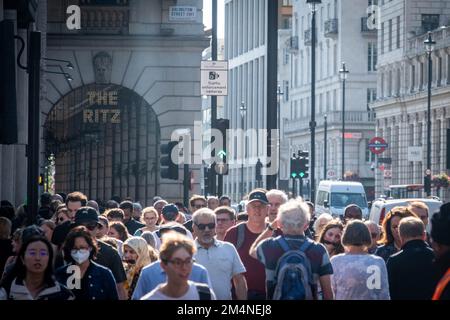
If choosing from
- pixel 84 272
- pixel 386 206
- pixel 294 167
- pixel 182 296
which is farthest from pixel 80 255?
pixel 294 167

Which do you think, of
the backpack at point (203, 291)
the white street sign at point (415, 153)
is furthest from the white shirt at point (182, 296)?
the white street sign at point (415, 153)

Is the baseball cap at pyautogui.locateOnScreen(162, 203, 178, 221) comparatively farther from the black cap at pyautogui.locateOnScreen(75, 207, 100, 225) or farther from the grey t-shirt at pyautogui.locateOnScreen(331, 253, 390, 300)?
the grey t-shirt at pyautogui.locateOnScreen(331, 253, 390, 300)

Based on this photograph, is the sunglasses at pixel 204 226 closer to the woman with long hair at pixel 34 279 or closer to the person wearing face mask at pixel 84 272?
the person wearing face mask at pixel 84 272

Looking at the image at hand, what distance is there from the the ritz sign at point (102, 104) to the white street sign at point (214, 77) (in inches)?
558

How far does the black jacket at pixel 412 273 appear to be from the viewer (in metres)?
13.0

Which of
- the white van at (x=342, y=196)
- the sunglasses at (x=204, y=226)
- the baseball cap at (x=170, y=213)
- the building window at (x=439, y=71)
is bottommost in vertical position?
the white van at (x=342, y=196)

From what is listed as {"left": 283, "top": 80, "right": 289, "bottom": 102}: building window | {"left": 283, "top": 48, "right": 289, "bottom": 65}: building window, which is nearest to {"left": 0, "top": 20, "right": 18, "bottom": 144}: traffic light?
{"left": 283, "top": 80, "right": 289, "bottom": 102}: building window

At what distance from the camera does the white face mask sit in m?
12.9

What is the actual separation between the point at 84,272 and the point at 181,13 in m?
35.6

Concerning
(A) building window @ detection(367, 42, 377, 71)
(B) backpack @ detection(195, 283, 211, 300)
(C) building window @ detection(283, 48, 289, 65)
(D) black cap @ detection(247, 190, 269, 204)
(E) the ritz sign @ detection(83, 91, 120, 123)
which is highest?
(C) building window @ detection(283, 48, 289, 65)

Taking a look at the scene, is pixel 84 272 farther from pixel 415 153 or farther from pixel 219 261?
pixel 415 153

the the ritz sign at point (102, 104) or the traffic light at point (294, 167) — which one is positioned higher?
the the ritz sign at point (102, 104)

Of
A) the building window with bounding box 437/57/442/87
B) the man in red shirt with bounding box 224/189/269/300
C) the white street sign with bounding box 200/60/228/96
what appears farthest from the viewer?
the building window with bounding box 437/57/442/87

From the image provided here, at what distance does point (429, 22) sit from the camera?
9362cm
